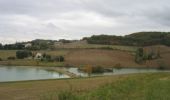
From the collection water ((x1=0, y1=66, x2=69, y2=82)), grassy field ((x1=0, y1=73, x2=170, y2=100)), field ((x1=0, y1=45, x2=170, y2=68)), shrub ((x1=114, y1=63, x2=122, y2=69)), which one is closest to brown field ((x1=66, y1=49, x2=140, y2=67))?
field ((x1=0, y1=45, x2=170, y2=68))

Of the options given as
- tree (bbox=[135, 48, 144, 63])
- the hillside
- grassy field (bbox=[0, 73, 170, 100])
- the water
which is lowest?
the water

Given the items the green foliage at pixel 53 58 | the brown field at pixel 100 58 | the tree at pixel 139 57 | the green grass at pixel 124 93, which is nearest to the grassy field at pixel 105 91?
the green grass at pixel 124 93

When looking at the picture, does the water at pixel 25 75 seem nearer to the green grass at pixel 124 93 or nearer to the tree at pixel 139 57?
the green grass at pixel 124 93

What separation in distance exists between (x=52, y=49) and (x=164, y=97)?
102 metres

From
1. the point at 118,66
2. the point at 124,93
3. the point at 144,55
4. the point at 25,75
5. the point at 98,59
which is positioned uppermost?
the point at 124,93

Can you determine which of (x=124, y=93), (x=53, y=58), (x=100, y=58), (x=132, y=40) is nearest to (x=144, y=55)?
(x=100, y=58)

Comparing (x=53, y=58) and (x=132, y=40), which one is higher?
(x=132, y=40)

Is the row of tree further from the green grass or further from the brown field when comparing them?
the green grass

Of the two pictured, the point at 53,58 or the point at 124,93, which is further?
the point at 53,58

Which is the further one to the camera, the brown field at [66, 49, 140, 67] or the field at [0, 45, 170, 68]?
the brown field at [66, 49, 140, 67]

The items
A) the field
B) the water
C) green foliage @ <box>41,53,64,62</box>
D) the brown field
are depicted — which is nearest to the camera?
the water

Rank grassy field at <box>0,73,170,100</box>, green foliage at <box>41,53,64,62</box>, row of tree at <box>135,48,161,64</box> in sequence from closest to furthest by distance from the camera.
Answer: grassy field at <box>0,73,170,100</box>, green foliage at <box>41,53,64,62</box>, row of tree at <box>135,48,161,64</box>

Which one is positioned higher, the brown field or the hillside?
the hillside

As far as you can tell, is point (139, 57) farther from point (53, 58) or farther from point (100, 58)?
point (53, 58)
